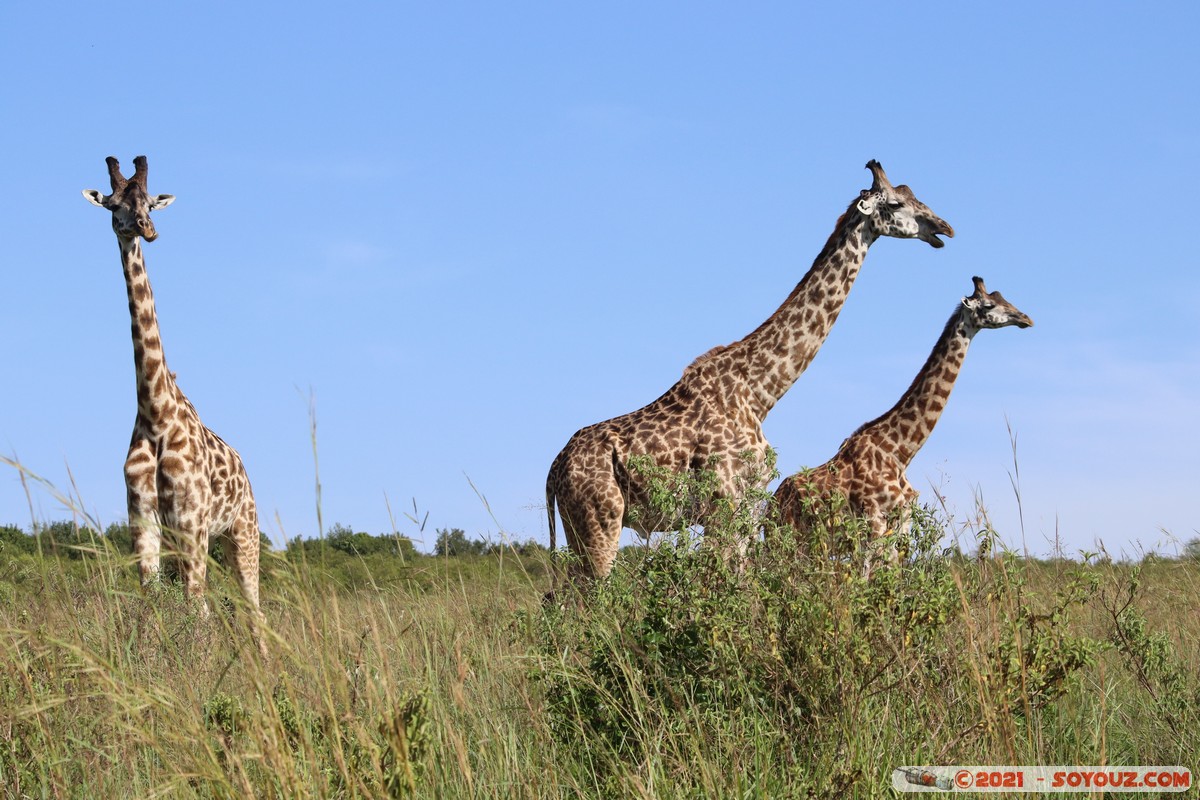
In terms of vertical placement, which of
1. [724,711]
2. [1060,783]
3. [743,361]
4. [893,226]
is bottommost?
[1060,783]

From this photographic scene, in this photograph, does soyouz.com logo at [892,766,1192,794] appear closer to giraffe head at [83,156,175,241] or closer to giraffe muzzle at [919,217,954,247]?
giraffe muzzle at [919,217,954,247]

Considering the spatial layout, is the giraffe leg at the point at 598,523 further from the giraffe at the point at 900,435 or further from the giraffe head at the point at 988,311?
the giraffe head at the point at 988,311

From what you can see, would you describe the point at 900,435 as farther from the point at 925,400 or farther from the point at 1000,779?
the point at 1000,779

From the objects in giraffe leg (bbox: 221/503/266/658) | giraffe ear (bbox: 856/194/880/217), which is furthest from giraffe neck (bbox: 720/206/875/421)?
giraffe leg (bbox: 221/503/266/658)

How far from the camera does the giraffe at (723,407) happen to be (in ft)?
28.2

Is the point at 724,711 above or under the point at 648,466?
under

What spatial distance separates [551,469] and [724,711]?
4.67m

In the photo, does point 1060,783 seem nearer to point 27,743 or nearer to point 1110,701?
point 1110,701

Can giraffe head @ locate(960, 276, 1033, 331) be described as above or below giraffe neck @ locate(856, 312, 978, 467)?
above

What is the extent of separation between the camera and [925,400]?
10.3 m

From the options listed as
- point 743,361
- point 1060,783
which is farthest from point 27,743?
point 743,361

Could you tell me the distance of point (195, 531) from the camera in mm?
9320

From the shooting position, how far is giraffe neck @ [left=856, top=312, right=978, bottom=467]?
10133 millimetres

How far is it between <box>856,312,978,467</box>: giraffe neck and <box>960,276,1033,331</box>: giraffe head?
3.1 inches
